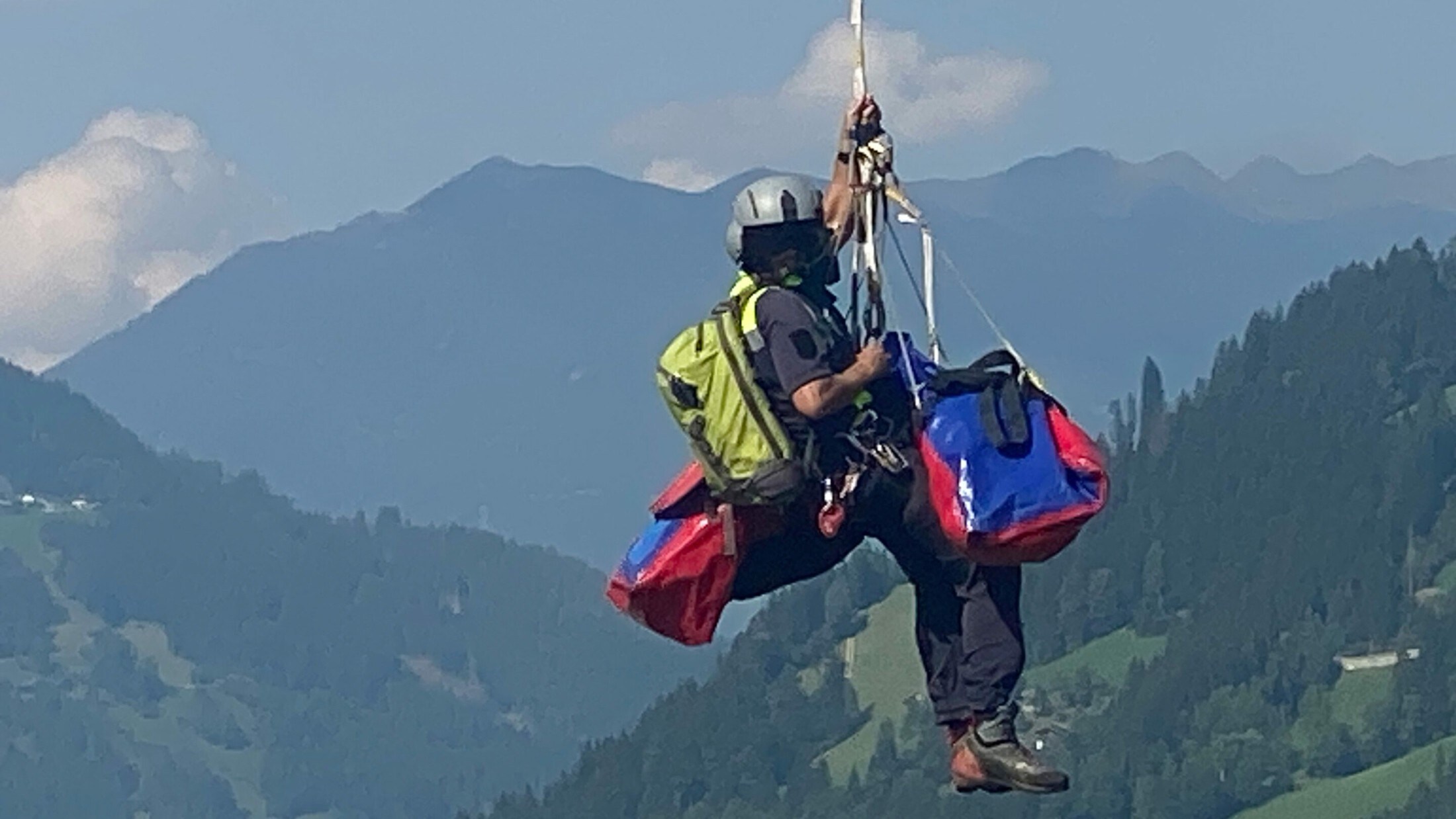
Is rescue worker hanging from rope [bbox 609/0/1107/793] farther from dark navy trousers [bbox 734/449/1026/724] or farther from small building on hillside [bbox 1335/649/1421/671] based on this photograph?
small building on hillside [bbox 1335/649/1421/671]

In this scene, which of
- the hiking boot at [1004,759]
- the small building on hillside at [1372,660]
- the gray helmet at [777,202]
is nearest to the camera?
the gray helmet at [777,202]

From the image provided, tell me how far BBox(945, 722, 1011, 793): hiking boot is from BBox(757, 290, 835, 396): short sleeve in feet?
4.96

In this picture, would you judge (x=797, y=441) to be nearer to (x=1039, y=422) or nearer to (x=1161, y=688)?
(x=1039, y=422)

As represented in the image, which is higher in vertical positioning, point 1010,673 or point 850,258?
point 850,258

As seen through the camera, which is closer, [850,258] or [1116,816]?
[850,258]

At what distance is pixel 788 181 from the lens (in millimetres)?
12375

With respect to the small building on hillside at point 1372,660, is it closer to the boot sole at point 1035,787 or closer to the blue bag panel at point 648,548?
the blue bag panel at point 648,548

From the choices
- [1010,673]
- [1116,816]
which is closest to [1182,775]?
[1116,816]

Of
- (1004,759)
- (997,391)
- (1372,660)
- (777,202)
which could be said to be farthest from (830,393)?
→ (1372,660)

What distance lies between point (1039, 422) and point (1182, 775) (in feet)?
566

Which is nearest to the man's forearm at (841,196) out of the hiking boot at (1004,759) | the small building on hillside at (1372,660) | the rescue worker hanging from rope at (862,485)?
the rescue worker hanging from rope at (862,485)

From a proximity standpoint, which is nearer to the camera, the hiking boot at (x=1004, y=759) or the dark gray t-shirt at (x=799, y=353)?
the dark gray t-shirt at (x=799, y=353)

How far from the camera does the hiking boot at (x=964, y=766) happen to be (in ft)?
41.9

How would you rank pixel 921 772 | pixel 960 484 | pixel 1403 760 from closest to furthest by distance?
1. pixel 960 484
2. pixel 1403 760
3. pixel 921 772
